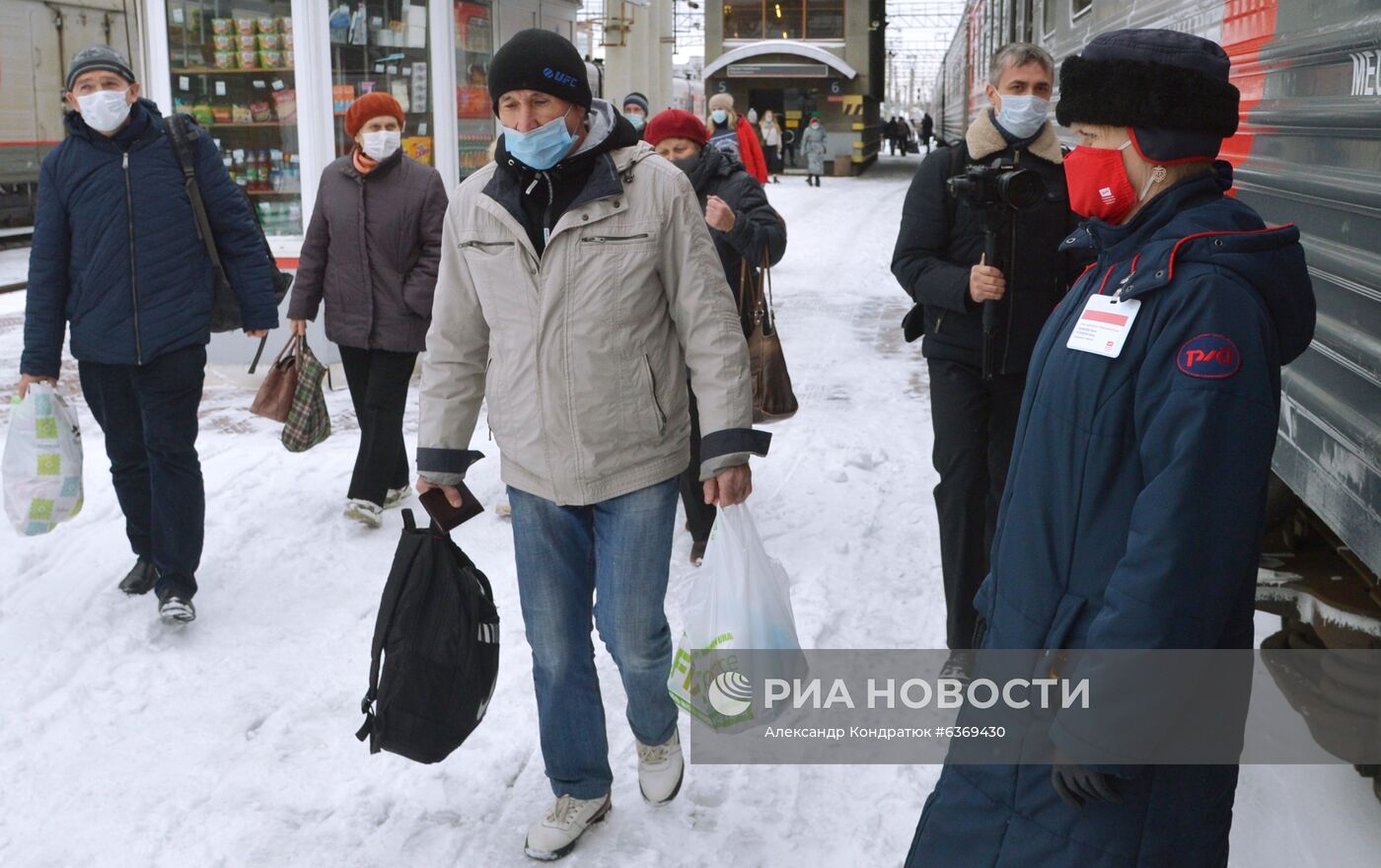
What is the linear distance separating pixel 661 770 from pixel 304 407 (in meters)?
2.94

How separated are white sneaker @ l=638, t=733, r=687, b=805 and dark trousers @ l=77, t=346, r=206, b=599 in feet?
6.95

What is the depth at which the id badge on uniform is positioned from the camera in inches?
79.4

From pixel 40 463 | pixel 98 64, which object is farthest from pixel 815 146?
pixel 40 463

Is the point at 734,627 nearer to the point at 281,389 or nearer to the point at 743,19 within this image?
the point at 281,389

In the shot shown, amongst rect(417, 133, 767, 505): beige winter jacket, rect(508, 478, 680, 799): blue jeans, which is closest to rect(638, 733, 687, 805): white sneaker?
rect(508, 478, 680, 799): blue jeans

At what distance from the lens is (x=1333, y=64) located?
2.93m

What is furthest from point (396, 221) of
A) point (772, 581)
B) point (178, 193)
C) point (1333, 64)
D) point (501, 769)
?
point (1333, 64)

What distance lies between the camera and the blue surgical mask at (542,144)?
3.09 metres

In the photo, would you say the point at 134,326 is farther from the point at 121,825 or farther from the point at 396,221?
the point at 121,825

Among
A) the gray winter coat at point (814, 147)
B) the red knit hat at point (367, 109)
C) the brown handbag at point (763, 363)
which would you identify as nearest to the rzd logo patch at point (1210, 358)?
the brown handbag at point (763, 363)

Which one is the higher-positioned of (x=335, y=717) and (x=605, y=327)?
(x=605, y=327)

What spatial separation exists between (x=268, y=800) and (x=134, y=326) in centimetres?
184

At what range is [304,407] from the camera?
19.3ft

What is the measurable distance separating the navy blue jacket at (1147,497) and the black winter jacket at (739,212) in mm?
3061
